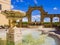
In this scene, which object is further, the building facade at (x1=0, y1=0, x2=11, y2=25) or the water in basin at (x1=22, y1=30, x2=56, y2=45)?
the building facade at (x1=0, y1=0, x2=11, y2=25)

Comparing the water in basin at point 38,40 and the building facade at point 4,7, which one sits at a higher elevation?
the building facade at point 4,7

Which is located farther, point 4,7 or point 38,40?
point 4,7

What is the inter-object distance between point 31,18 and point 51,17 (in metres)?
2.57

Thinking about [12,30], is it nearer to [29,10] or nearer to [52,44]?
[52,44]

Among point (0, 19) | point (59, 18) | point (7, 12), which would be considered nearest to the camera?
point (7, 12)

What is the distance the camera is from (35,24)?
21.4 metres

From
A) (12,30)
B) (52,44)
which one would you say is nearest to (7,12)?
(12,30)

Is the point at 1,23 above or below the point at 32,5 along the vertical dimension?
below

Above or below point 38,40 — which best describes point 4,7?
above

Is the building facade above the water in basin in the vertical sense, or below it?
above

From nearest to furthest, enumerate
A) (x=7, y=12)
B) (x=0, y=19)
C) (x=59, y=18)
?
(x=7, y=12) → (x=0, y=19) → (x=59, y=18)

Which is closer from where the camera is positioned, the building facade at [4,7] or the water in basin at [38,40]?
the water in basin at [38,40]

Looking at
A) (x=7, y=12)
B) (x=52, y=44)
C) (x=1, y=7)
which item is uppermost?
(x=1, y=7)

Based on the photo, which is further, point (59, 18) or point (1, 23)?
point (59, 18)
